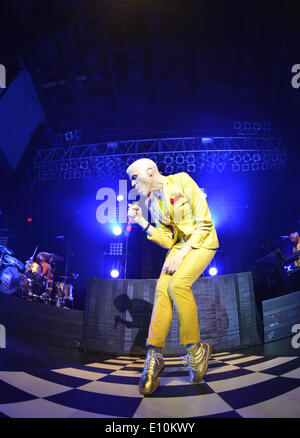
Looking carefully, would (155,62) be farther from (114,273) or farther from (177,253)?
(114,273)

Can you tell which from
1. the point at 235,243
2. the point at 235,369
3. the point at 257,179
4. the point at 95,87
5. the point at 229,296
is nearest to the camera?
the point at 235,369

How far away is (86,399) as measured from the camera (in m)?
0.90

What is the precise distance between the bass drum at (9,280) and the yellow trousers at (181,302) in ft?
16.6

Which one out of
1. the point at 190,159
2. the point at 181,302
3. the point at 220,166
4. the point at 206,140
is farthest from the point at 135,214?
the point at 220,166

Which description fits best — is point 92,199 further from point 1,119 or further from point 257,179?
point 257,179

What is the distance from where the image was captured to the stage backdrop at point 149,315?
209cm

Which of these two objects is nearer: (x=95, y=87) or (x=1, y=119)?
(x=1, y=119)

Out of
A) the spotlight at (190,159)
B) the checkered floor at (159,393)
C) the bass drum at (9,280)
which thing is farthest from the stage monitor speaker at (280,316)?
the bass drum at (9,280)

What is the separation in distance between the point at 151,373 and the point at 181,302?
361mm

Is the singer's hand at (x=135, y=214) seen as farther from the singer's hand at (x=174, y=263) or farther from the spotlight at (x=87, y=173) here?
the spotlight at (x=87, y=173)

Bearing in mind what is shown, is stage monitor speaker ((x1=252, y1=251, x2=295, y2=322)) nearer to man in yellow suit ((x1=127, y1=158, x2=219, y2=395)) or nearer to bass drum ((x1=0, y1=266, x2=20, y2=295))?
man in yellow suit ((x1=127, y1=158, x2=219, y2=395))
